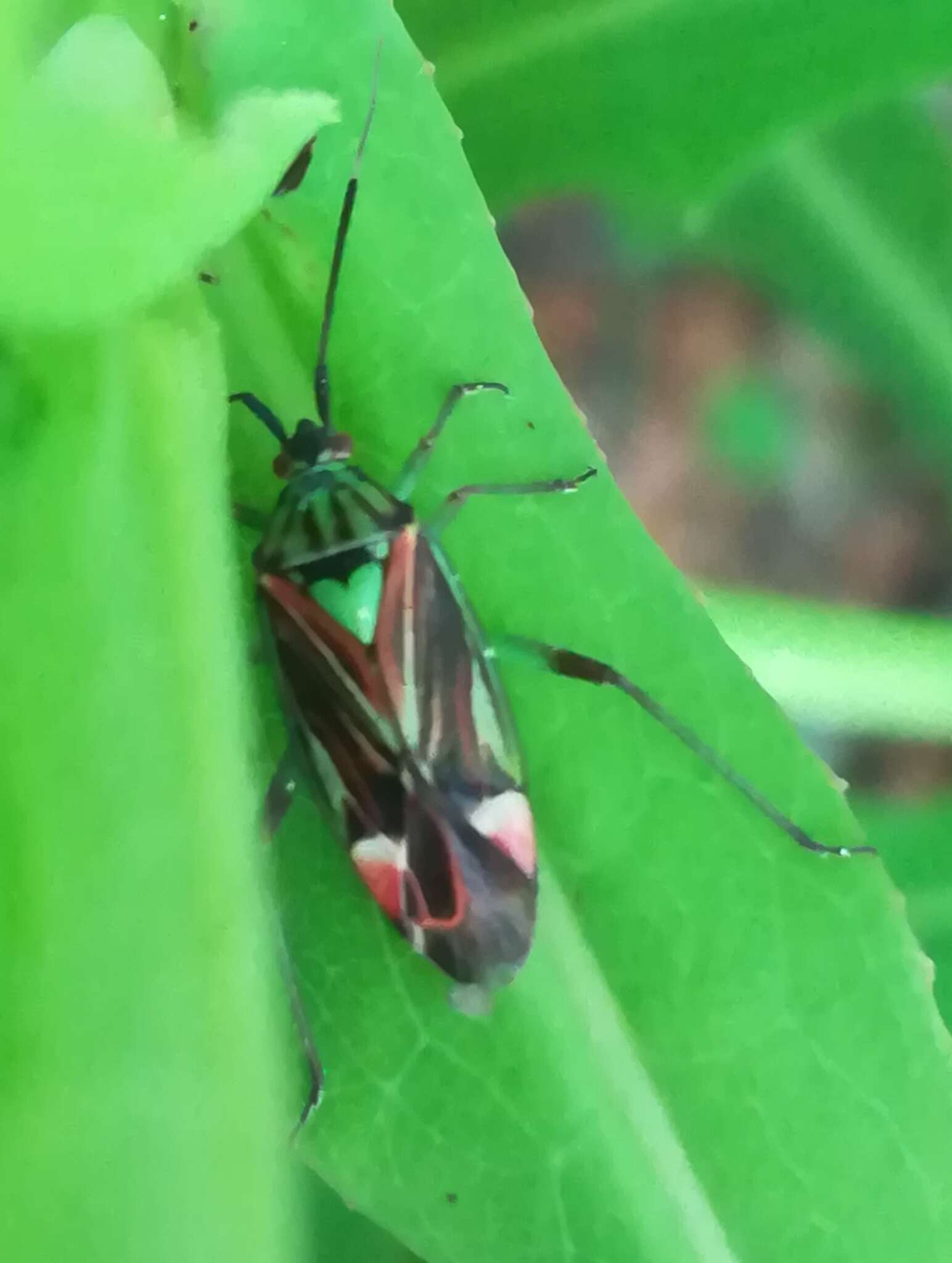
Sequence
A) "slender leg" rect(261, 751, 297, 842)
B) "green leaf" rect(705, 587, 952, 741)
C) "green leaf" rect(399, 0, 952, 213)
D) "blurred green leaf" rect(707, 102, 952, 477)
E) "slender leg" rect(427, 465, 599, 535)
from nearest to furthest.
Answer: "slender leg" rect(261, 751, 297, 842), "slender leg" rect(427, 465, 599, 535), "green leaf" rect(399, 0, 952, 213), "green leaf" rect(705, 587, 952, 741), "blurred green leaf" rect(707, 102, 952, 477)

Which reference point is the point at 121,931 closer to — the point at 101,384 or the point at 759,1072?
the point at 101,384

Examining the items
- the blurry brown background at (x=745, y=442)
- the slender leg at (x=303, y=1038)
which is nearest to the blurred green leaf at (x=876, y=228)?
the blurry brown background at (x=745, y=442)

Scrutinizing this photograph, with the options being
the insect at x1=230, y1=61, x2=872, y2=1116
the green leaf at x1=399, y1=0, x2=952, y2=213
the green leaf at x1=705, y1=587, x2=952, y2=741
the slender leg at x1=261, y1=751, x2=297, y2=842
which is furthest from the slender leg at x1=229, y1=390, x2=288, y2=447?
the green leaf at x1=705, y1=587, x2=952, y2=741

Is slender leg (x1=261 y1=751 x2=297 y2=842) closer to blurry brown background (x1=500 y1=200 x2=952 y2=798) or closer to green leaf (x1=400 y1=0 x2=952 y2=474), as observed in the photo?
green leaf (x1=400 y1=0 x2=952 y2=474)

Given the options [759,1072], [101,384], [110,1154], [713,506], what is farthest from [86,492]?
[713,506]

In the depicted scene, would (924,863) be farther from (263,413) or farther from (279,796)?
(263,413)

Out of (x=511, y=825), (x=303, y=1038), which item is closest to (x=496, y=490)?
(x=511, y=825)

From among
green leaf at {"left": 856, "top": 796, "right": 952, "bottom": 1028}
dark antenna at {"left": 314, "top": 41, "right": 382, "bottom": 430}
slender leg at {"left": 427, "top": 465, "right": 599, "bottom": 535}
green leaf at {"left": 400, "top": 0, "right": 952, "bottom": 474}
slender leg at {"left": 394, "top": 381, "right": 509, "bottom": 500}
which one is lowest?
green leaf at {"left": 856, "top": 796, "right": 952, "bottom": 1028}
